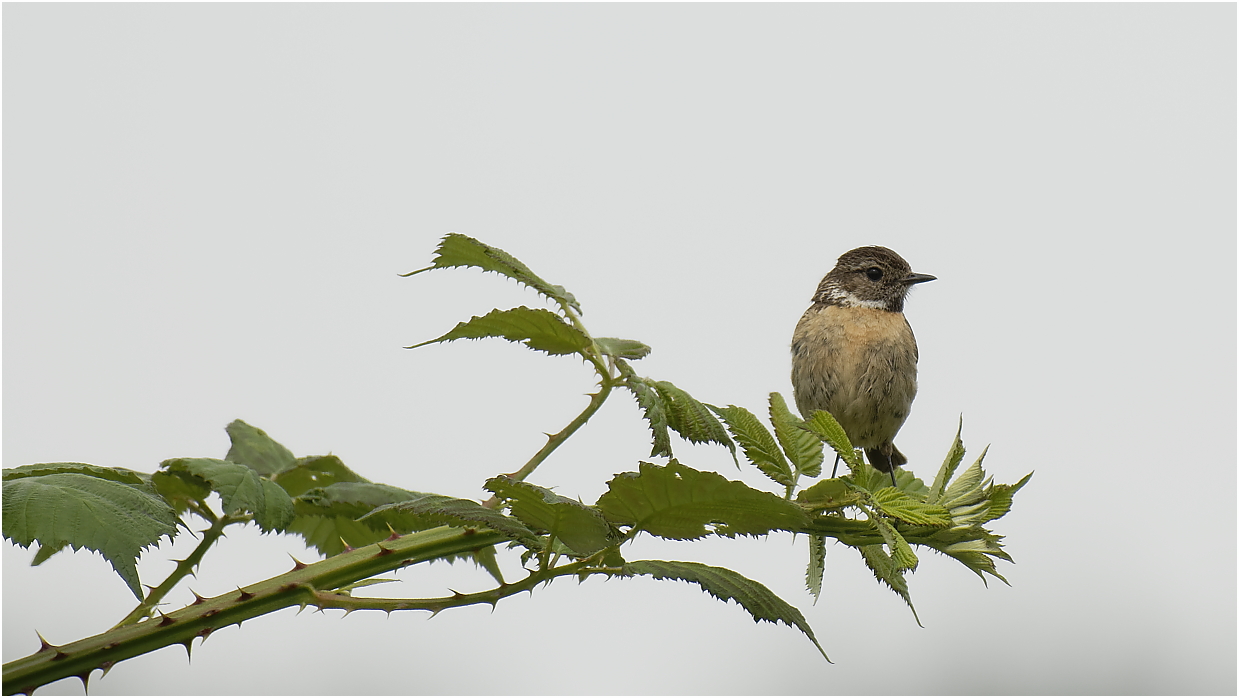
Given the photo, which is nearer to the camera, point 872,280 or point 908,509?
point 908,509

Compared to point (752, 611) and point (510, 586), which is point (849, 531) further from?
point (510, 586)

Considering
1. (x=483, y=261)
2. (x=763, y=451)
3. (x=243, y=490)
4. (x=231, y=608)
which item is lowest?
(x=231, y=608)

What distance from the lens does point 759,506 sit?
144 centimetres

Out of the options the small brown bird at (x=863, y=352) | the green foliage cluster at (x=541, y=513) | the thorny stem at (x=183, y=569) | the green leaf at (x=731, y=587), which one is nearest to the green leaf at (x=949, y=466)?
the green foliage cluster at (x=541, y=513)

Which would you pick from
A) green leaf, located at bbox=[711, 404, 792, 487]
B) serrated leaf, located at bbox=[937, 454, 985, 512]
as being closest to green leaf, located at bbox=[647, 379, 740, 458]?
green leaf, located at bbox=[711, 404, 792, 487]

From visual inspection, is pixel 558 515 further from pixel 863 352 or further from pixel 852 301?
pixel 852 301

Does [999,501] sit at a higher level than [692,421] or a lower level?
lower

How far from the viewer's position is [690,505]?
58.2 inches

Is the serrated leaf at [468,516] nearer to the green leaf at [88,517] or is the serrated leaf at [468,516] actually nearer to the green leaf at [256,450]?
the green leaf at [88,517]

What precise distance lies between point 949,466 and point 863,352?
225 cm

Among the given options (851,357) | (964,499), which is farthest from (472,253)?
(851,357)

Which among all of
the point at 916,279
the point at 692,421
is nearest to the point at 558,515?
the point at 692,421

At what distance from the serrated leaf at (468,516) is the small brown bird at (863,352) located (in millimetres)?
2417

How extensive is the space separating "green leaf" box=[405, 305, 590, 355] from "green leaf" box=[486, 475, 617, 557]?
434 millimetres
